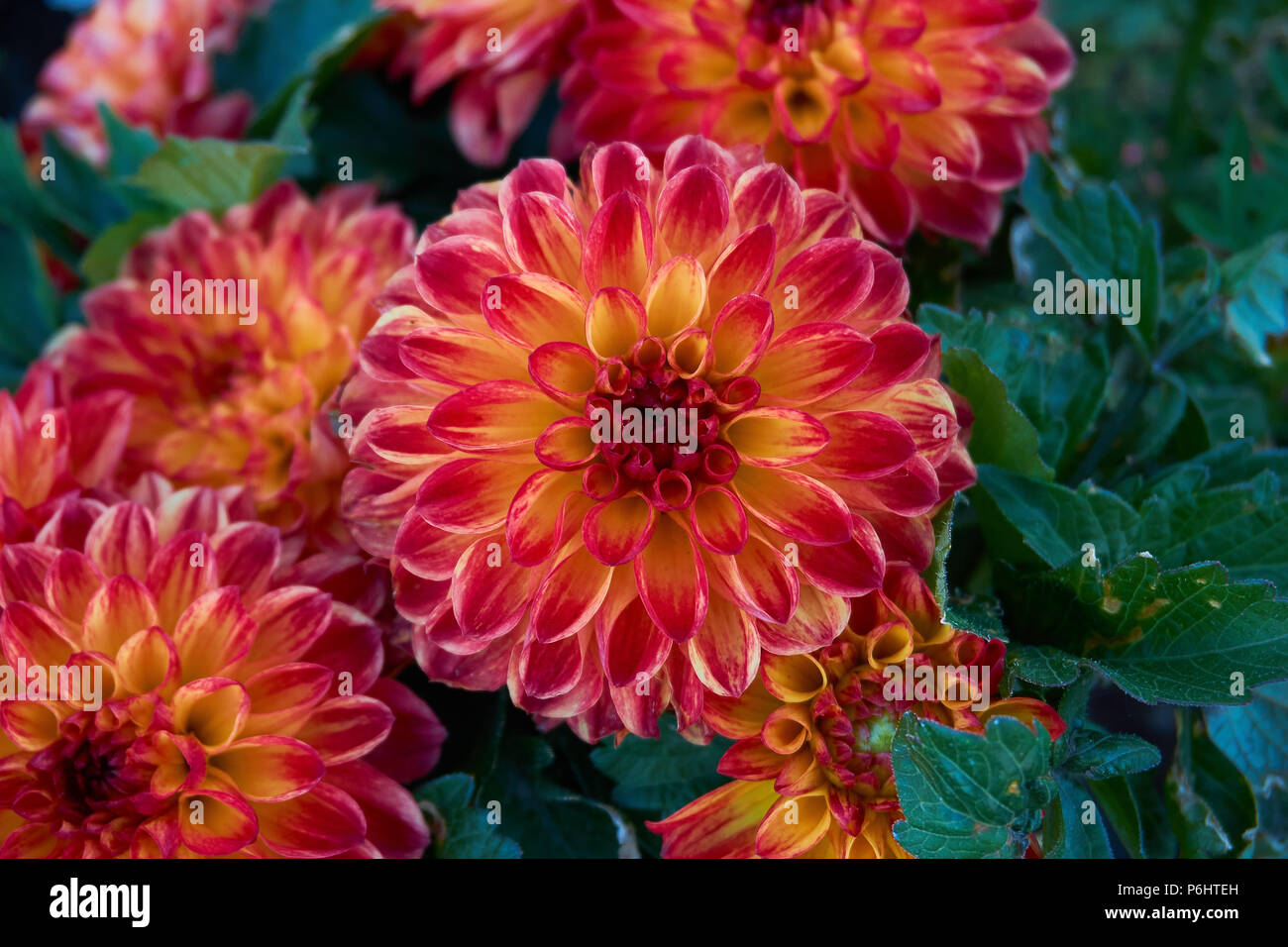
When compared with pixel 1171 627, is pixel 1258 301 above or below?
above

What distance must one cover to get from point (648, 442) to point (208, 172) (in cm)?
49

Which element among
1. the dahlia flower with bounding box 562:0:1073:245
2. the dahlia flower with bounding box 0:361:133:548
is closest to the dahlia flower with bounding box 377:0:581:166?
the dahlia flower with bounding box 562:0:1073:245

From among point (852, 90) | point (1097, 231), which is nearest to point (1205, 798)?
point (1097, 231)

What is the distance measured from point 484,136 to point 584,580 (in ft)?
1.42

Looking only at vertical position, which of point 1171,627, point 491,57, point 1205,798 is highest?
point 491,57

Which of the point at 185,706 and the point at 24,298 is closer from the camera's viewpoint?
the point at 185,706

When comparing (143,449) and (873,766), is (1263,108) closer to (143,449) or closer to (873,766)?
(873,766)

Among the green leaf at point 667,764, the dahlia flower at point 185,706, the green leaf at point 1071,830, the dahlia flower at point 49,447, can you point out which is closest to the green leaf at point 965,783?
the green leaf at point 1071,830

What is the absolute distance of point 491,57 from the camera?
0.77m

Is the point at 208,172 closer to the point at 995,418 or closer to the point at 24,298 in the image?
the point at 24,298

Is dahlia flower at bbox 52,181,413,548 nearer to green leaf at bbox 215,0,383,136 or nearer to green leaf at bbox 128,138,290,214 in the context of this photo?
green leaf at bbox 128,138,290,214

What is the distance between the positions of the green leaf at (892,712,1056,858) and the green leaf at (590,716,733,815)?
147 millimetres

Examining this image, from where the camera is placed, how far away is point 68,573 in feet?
1.92
